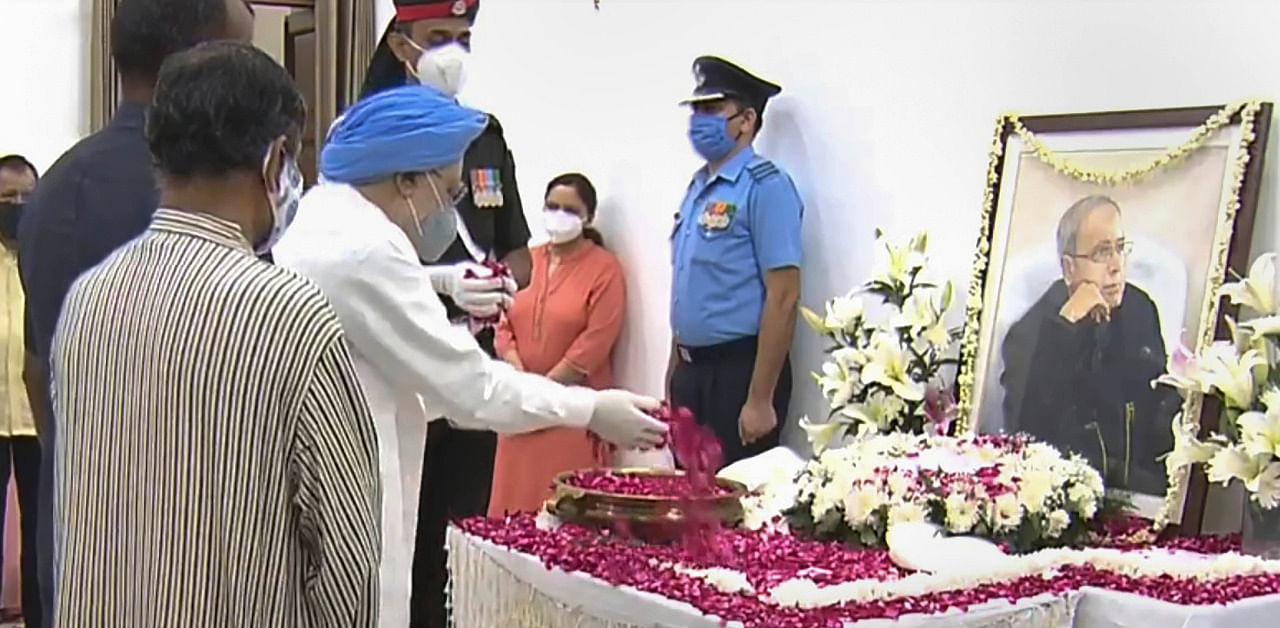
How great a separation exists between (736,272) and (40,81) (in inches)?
135

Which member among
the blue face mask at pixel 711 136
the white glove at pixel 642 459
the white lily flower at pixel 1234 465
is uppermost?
the blue face mask at pixel 711 136

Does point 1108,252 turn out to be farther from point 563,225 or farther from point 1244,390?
point 563,225

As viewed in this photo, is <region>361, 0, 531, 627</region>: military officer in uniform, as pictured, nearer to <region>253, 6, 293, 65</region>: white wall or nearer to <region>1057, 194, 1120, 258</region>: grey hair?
<region>1057, 194, 1120, 258</region>: grey hair

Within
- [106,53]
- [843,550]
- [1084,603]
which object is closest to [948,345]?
[843,550]

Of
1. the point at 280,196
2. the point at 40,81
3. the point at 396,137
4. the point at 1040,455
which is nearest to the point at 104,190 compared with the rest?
the point at 396,137

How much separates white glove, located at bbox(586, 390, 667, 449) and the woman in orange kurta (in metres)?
2.24

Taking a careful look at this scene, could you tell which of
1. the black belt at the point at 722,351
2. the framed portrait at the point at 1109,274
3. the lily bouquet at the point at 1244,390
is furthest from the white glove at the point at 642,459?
the lily bouquet at the point at 1244,390

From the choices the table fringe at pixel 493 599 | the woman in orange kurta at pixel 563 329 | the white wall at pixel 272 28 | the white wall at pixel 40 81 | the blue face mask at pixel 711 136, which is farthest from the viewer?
the white wall at pixel 272 28

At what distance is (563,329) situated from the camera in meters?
5.04

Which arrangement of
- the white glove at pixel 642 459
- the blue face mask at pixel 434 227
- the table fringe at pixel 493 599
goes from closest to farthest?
1. the table fringe at pixel 493 599
2. the blue face mask at pixel 434 227
3. the white glove at pixel 642 459

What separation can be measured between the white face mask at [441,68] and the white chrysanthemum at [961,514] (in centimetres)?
167

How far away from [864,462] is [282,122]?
1431mm

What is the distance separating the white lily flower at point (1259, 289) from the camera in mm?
2629

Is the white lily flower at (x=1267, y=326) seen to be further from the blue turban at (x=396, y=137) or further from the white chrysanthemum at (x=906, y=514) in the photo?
the blue turban at (x=396, y=137)
